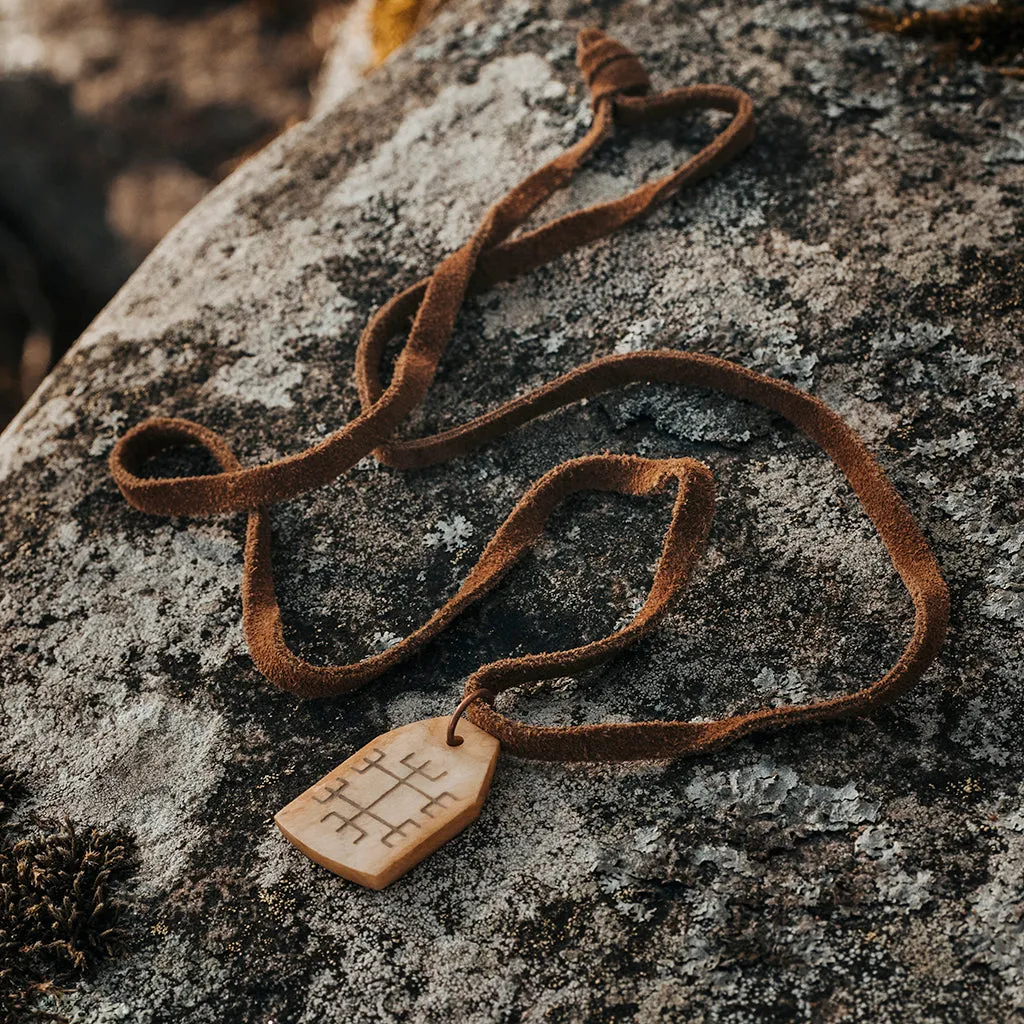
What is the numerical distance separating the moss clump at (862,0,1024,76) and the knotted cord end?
601mm

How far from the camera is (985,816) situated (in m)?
1.38

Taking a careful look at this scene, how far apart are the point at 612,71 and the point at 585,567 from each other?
1266 mm

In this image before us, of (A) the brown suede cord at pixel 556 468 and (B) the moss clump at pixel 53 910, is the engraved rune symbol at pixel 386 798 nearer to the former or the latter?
(A) the brown suede cord at pixel 556 468

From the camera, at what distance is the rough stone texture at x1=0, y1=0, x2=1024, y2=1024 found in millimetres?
1364

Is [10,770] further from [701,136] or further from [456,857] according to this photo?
[701,136]

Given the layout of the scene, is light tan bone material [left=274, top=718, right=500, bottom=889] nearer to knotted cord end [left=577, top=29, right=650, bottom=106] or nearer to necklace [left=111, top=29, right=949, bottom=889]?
necklace [left=111, top=29, right=949, bottom=889]

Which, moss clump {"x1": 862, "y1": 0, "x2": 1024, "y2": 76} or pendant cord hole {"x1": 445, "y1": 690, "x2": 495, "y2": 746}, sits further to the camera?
moss clump {"x1": 862, "y1": 0, "x2": 1024, "y2": 76}

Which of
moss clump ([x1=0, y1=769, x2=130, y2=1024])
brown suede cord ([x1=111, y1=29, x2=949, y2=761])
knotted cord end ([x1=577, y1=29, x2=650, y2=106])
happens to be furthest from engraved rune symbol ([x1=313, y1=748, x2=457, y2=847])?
knotted cord end ([x1=577, y1=29, x2=650, y2=106])

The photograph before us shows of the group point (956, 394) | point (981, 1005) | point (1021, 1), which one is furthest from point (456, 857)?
point (1021, 1)

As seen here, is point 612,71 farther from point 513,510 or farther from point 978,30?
point 513,510

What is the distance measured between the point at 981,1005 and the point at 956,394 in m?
1.01

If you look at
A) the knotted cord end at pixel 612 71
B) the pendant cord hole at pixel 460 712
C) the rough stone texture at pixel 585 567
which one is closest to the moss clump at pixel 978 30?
the rough stone texture at pixel 585 567

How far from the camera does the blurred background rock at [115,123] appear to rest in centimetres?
405

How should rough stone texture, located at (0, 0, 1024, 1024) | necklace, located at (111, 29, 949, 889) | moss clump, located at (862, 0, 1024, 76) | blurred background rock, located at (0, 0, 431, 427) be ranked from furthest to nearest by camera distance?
1. blurred background rock, located at (0, 0, 431, 427)
2. moss clump, located at (862, 0, 1024, 76)
3. necklace, located at (111, 29, 949, 889)
4. rough stone texture, located at (0, 0, 1024, 1024)
